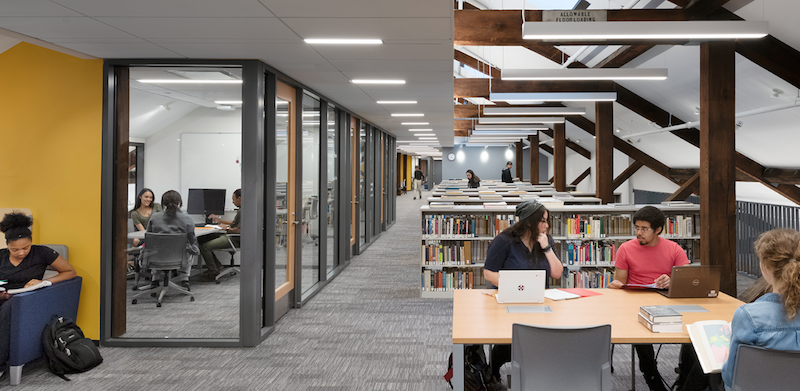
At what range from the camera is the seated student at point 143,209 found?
4.90 meters

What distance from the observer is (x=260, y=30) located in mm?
3693

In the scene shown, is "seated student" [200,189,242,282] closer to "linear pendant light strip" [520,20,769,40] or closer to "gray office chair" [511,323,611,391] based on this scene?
"linear pendant light strip" [520,20,769,40]

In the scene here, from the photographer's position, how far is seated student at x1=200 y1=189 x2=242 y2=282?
4.88 meters

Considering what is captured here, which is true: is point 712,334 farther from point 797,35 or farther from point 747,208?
point 747,208

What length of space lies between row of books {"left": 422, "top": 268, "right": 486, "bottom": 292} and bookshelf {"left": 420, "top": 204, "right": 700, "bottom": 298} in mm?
13

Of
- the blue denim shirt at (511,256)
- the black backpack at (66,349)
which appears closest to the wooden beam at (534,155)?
the blue denim shirt at (511,256)

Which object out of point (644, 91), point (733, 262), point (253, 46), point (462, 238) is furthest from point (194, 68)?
point (644, 91)

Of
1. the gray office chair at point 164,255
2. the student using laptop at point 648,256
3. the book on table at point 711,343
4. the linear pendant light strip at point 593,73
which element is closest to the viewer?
the book on table at point 711,343

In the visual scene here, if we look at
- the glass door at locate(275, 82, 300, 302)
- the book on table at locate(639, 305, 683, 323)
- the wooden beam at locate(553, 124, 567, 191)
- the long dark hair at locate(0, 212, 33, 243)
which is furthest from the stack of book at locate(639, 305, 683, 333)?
the wooden beam at locate(553, 124, 567, 191)

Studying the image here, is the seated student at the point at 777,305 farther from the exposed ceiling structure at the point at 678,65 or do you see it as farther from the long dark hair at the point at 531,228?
the exposed ceiling structure at the point at 678,65

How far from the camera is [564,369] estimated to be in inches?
98.4

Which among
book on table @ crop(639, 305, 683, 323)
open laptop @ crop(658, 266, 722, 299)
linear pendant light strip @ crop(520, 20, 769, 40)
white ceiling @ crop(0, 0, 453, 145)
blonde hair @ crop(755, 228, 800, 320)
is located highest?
linear pendant light strip @ crop(520, 20, 769, 40)

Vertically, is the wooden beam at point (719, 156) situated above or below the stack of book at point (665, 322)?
above

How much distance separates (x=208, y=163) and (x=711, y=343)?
4.41 meters
